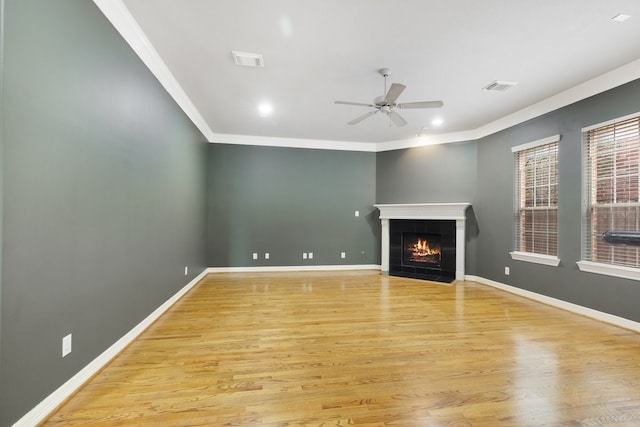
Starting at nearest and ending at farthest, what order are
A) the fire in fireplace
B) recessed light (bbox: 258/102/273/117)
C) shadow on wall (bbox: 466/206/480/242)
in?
1. recessed light (bbox: 258/102/273/117)
2. shadow on wall (bbox: 466/206/480/242)
3. the fire in fireplace

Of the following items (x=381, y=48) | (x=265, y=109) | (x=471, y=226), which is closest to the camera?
(x=381, y=48)

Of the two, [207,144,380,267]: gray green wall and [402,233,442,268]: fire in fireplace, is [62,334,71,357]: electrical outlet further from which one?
[402,233,442,268]: fire in fireplace

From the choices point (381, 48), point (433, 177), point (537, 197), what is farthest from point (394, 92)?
point (433, 177)

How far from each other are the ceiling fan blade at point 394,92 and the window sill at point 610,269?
311cm

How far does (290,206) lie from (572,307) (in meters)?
4.88

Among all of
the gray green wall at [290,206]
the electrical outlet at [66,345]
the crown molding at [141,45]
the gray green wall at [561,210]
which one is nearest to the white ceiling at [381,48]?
the crown molding at [141,45]

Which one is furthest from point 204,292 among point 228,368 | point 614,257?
point 614,257

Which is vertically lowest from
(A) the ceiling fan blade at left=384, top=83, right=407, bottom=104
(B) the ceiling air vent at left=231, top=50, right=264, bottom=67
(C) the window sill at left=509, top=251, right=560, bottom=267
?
(C) the window sill at left=509, top=251, right=560, bottom=267

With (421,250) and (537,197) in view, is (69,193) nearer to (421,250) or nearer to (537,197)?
(537,197)

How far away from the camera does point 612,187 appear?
3.24 meters

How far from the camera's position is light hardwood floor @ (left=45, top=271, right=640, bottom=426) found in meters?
1.66

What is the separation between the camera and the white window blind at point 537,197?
157 inches

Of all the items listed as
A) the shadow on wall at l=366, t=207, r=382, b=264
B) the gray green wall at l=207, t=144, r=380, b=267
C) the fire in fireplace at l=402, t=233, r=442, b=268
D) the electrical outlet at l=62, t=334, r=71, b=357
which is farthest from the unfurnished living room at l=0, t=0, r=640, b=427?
the shadow on wall at l=366, t=207, r=382, b=264

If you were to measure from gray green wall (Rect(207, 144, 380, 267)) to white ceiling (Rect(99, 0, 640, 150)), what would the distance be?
5.95 ft
